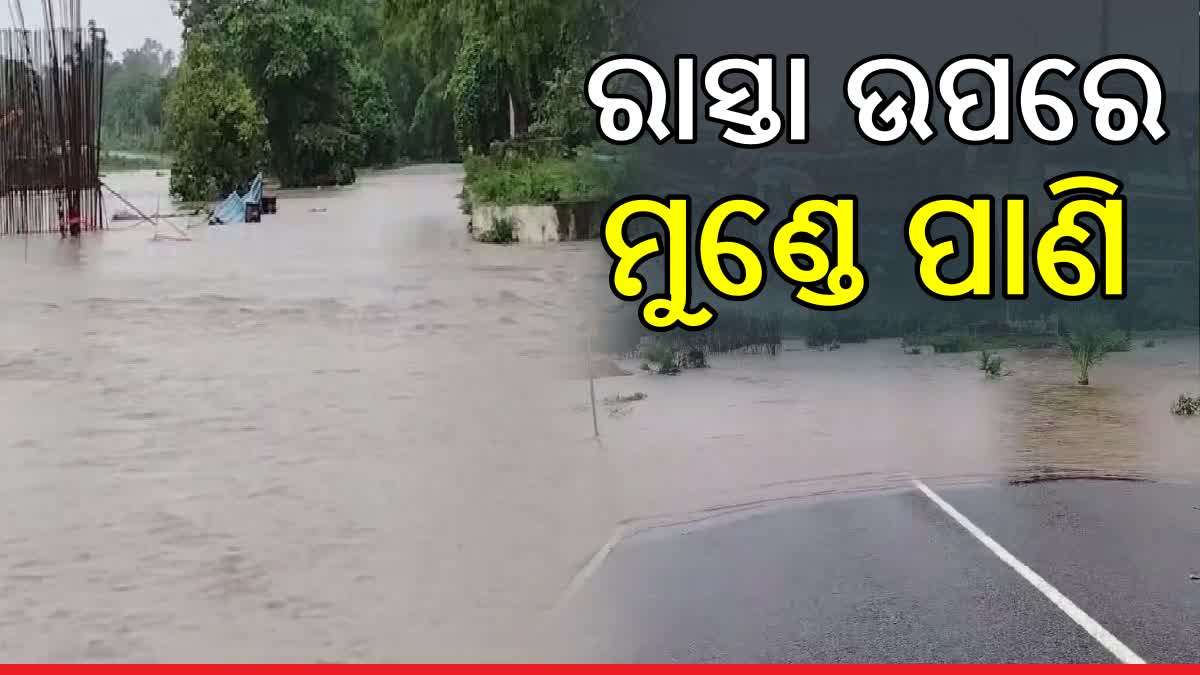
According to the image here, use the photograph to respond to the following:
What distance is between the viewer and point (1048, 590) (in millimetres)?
6012

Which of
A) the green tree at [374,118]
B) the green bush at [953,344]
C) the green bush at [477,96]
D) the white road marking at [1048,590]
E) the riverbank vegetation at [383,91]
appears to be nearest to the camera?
the white road marking at [1048,590]

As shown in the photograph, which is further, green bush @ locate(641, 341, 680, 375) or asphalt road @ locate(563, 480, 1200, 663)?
green bush @ locate(641, 341, 680, 375)

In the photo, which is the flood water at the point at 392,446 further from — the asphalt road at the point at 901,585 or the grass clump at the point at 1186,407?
the asphalt road at the point at 901,585

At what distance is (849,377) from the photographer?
11148mm

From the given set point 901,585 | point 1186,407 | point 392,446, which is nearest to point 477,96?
point 1186,407

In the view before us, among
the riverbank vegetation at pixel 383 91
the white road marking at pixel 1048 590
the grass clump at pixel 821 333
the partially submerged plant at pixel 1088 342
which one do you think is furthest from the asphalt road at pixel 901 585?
the riverbank vegetation at pixel 383 91

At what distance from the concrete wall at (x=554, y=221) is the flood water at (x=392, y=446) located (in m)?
3.55

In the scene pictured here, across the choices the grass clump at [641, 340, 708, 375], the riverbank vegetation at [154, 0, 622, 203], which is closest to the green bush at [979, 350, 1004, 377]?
the grass clump at [641, 340, 708, 375]

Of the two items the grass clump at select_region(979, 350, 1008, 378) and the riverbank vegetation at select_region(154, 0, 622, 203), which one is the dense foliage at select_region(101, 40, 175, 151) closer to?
the riverbank vegetation at select_region(154, 0, 622, 203)

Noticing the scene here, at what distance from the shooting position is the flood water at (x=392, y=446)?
520 cm

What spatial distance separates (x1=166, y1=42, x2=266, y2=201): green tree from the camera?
30.8 m

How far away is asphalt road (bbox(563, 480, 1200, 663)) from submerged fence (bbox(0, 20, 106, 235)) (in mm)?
14288

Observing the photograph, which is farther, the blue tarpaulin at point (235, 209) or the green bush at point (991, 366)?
the blue tarpaulin at point (235, 209)

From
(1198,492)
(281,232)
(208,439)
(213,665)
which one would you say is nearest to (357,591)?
(213,665)
